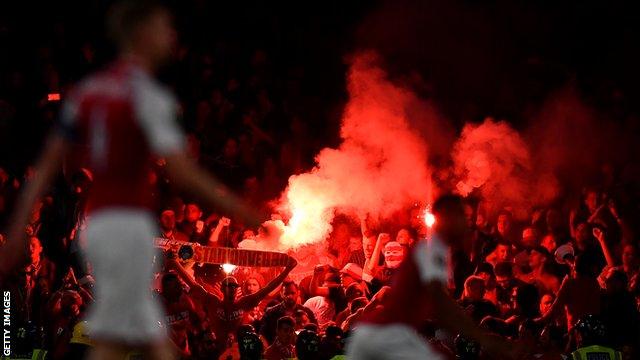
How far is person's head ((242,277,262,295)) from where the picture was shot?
11.4 metres

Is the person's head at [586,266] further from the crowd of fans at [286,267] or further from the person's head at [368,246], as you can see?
the person's head at [368,246]

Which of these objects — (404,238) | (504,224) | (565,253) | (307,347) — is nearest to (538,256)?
(565,253)

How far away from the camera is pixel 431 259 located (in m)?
4.83

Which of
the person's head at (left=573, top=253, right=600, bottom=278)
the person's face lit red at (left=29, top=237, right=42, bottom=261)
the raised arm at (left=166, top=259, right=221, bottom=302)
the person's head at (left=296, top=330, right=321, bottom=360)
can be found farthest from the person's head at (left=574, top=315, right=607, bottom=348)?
the person's face lit red at (left=29, top=237, right=42, bottom=261)

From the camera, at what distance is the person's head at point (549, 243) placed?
485 inches

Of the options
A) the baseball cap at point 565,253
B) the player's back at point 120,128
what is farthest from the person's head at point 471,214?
the player's back at point 120,128

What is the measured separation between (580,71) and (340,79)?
477cm

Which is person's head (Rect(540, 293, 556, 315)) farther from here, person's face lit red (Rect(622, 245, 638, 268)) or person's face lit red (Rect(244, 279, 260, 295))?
person's face lit red (Rect(244, 279, 260, 295))

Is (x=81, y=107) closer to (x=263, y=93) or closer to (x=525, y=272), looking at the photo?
(x=525, y=272)

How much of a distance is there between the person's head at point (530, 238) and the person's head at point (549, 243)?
120 millimetres

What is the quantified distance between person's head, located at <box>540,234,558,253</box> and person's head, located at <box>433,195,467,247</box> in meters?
7.82

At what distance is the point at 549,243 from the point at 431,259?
808 centimetres

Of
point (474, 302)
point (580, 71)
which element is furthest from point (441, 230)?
point (580, 71)

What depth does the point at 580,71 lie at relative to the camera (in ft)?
53.7
